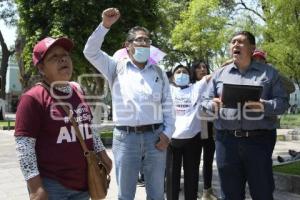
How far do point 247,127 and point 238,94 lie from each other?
12.6 inches

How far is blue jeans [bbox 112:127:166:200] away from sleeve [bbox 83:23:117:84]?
562 millimetres

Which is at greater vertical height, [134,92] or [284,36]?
[284,36]

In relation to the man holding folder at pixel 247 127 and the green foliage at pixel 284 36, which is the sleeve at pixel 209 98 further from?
the green foliage at pixel 284 36

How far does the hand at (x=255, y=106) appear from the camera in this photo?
13.9 feet

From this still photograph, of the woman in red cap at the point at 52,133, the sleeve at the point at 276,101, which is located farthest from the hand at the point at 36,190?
the sleeve at the point at 276,101

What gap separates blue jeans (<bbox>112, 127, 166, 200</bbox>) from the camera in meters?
4.27

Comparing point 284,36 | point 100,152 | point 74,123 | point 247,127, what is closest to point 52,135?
point 74,123

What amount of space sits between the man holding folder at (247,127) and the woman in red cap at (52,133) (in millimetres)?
1639

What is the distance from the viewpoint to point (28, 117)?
293cm

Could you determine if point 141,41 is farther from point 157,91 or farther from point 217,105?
point 217,105

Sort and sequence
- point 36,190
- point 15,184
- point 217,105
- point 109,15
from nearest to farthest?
point 36,190
point 109,15
point 217,105
point 15,184

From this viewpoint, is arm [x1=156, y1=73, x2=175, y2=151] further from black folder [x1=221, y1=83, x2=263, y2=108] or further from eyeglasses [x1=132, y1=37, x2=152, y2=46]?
black folder [x1=221, y1=83, x2=263, y2=108]

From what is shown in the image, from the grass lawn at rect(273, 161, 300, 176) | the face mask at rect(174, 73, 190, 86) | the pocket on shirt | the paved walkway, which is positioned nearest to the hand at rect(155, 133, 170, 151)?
the pocket on shirt

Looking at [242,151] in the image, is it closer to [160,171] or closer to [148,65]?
[160,171]
